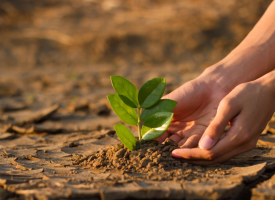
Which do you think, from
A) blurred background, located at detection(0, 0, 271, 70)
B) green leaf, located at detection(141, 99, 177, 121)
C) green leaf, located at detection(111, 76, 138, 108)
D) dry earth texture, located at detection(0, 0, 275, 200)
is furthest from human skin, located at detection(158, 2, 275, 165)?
blurred background, located at detection(0, 0, 271, 70)

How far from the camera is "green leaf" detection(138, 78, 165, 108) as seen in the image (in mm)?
1627

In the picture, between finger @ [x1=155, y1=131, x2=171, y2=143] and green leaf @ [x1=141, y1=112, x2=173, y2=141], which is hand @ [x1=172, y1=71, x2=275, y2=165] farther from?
finger @ [x1=155, y1=131, x2=171, y2=143]

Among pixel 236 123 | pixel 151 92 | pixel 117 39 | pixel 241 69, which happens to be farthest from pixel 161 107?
pixel 117 39

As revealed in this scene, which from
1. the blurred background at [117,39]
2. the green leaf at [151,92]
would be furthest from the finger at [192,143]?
the blurred background at [117,39]

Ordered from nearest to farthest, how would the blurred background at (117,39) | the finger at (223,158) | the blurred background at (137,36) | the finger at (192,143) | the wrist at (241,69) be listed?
the finger at (223,158) → the finger at (192,143) → the wrist at (241,69) → the blurred background at (117,39) → the blurred background at (137,36)

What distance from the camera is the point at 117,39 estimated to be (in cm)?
687

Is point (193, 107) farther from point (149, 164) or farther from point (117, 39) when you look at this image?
point (117, 39)

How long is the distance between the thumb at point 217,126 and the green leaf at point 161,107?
0.88ft

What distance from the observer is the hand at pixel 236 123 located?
149 centimetres

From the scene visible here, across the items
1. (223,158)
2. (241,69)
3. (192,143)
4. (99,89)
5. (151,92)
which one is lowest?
(223,158)

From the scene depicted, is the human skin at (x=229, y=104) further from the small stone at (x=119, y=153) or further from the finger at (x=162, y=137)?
the small stone at (x=119, y=153)

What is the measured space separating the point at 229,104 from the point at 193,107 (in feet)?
1.76

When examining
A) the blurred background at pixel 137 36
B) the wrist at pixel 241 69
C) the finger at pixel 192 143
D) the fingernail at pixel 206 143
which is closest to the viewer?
the fingernail at pixel 206 143

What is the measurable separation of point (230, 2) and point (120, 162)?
696 cm
